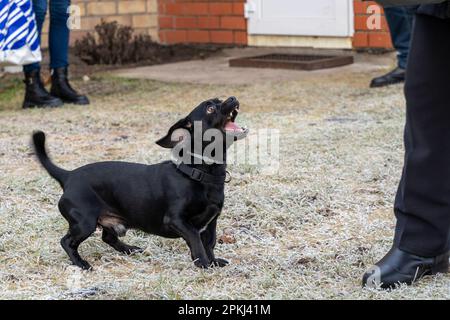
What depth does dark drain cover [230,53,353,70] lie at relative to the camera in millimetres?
8258

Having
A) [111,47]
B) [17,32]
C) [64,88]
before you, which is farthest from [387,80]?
[111,47]

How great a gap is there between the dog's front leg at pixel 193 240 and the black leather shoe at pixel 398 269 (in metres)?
0.54

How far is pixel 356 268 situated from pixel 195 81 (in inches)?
199

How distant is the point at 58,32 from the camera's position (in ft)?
21.5

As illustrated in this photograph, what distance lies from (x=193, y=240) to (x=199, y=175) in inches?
8.4

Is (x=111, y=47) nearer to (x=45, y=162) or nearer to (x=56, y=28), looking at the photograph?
(x=56, y=28)

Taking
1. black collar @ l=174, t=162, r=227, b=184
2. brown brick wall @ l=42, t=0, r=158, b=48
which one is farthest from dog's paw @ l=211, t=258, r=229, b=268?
brown brick wall @ l=42, t=0, r=158, b=48

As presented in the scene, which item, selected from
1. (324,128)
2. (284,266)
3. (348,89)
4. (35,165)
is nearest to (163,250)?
(284,266)

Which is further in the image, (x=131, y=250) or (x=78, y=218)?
(x=131, y=250)

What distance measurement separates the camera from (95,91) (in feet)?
24.3

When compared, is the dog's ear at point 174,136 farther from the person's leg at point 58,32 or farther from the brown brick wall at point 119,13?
the brown brick wall at point 119,13

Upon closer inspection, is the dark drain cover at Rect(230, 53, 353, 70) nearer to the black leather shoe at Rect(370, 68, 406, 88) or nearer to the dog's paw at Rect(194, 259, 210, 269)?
the black leather shoe at Rect(370, 68, 406, 88)

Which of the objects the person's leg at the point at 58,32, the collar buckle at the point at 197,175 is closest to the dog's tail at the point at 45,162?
the collar buckle at the point at 197,175

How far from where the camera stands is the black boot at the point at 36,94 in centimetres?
646
